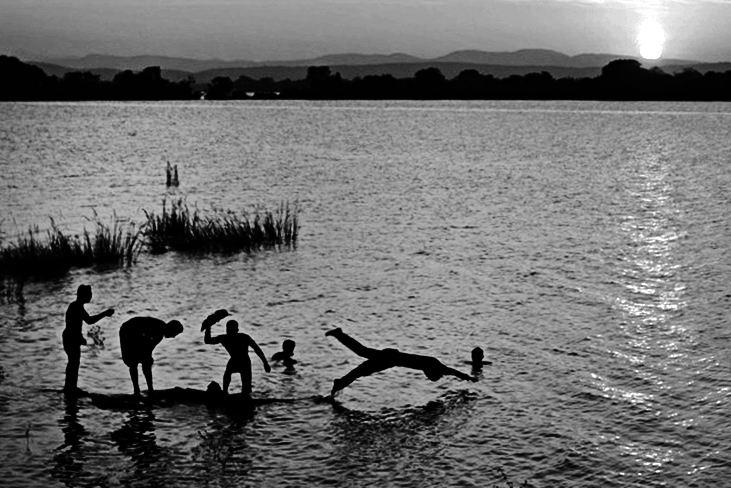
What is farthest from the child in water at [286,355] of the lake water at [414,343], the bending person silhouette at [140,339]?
the bending person silhouette at [140,339]

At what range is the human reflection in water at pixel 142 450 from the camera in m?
16.0

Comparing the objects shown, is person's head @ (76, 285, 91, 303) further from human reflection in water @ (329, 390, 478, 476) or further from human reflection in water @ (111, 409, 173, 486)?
human reflection in water @ (329, 390, 478, 476)

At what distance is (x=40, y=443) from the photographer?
17422mm

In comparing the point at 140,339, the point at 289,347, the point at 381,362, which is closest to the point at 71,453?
the point at 140,339

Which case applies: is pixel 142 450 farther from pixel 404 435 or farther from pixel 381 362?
pixel 381 362

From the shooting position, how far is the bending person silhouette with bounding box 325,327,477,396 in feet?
65.0

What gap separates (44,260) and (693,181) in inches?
2578

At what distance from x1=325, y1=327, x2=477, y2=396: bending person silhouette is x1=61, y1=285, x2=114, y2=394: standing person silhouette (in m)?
5.01

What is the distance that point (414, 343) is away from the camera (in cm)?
2681

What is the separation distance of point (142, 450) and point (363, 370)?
547 cm

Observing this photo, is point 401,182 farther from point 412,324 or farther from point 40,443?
point 40,443

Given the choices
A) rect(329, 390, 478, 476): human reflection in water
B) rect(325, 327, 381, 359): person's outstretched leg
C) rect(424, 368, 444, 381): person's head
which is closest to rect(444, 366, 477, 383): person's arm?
rect(424, 368, 444, 381): person's head

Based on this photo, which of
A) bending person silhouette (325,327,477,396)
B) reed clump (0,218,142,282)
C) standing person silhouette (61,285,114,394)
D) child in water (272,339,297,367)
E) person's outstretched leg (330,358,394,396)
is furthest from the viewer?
reed clump (0,218,142,282)

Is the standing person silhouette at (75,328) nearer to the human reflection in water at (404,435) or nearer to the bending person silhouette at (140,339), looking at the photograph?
the bending person silhouette at (140,339)
